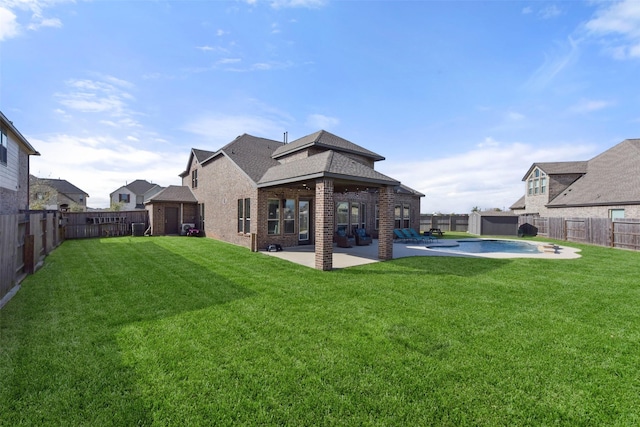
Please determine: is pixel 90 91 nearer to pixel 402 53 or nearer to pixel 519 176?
pixel 402 53

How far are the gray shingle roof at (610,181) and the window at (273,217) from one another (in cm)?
Result: 2244

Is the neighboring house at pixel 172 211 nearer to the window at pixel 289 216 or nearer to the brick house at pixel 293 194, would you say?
the brick house at pixel 293 194

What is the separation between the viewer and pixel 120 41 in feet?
30.5

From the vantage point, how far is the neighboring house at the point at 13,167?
1199cm

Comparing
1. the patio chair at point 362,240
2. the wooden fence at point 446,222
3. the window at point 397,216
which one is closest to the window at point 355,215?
the patio chair at point 362,240

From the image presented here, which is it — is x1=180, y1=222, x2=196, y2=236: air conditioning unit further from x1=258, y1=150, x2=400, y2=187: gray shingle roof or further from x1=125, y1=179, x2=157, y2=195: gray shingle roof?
x1=125, y1=179, x2=157, y2=195: gray shingle roof

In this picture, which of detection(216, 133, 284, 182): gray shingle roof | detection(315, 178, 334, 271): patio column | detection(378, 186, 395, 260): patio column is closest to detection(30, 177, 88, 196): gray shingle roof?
detection(216, 133, 284, 182): gray shingle roof

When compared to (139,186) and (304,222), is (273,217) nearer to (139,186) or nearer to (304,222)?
(304,222)

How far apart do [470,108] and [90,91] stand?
1809cm

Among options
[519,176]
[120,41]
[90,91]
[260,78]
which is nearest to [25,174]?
[90,91]

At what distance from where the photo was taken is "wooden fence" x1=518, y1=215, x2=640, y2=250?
51.7ft

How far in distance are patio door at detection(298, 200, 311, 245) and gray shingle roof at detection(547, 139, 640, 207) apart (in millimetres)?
20796

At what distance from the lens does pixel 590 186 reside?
23406 mm

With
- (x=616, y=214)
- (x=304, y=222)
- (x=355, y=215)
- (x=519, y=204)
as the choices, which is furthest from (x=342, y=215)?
(x=519, y=204)
